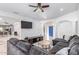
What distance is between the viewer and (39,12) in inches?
76.3

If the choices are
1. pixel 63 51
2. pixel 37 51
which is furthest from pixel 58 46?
pixel 37 51

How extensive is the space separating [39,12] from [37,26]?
0.76 ft

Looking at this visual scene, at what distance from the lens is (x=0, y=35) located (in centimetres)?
193

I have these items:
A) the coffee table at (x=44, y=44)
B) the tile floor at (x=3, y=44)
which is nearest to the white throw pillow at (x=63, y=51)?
the coffee table at (x=44, y=44)

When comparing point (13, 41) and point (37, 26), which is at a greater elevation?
point (37, 26)

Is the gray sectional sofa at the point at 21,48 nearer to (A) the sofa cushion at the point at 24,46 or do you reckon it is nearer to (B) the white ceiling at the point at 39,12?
(A) the sofa cushion at the point at 24,46

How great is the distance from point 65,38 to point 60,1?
60 centimetres

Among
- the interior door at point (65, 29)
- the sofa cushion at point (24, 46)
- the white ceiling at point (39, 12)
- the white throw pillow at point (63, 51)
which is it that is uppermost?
the white ceiling at point (39, 12)

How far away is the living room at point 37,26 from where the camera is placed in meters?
1.91

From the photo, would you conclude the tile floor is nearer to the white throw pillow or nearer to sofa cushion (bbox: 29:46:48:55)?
sofa cushion (bbox: 29:46:48:55)

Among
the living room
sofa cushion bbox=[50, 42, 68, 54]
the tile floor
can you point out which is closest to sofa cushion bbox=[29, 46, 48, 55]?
the living room

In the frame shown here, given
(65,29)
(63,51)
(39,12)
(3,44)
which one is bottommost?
(63,51)

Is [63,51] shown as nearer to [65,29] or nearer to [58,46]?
[58,46]

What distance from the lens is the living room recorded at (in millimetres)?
1910
